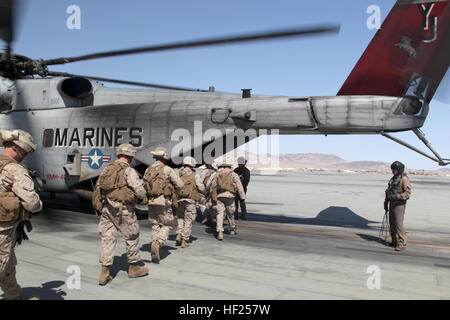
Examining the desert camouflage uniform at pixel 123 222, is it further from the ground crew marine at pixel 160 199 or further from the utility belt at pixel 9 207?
the utility belt at pixel 9 207

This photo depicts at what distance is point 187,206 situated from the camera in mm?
6910

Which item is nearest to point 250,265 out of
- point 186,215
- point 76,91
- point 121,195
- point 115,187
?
point 186,215

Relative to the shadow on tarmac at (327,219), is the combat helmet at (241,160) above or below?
above

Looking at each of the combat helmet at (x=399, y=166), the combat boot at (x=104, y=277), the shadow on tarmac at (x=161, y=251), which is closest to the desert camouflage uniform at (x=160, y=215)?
the shadow on tarmac at (x=161, y=251)

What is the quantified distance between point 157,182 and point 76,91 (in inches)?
273

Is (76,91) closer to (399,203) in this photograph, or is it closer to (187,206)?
(187,206)

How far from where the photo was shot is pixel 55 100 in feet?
35.9

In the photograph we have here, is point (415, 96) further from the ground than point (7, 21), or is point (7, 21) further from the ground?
point (7, 21)

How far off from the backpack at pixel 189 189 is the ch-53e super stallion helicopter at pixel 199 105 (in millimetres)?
2066

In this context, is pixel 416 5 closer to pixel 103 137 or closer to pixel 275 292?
pixel 275 292

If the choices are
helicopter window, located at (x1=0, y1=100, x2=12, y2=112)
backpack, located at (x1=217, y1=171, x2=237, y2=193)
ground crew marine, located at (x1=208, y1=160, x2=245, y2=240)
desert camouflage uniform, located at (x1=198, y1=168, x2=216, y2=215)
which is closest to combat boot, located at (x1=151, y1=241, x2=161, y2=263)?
ground crew marine, located at (x1=208, y1=160, x2=245, y2=240)

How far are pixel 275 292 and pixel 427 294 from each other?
204 cm

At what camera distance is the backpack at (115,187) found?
4.79 m
